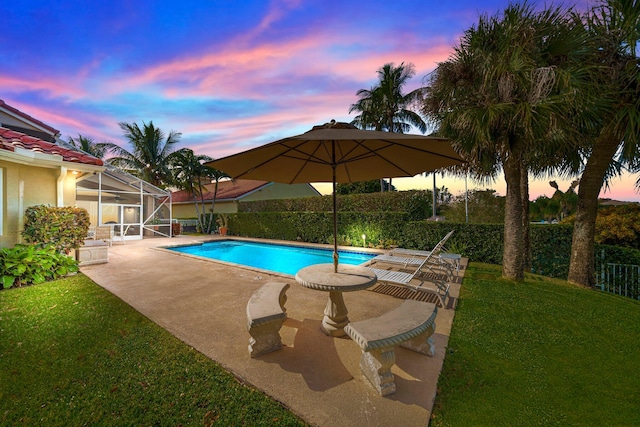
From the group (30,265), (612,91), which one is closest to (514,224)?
(612,91)

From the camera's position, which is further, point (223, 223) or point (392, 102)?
point (392, 102)

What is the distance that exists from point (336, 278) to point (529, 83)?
5.68 metres

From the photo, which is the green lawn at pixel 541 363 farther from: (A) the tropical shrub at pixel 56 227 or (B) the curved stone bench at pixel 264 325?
(A) the tropical shrub at pixel 56 227

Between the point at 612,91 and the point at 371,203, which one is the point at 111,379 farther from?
the point at 371,203

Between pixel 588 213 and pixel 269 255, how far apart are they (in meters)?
11.6

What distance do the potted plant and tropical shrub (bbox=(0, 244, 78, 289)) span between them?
12.4 metres

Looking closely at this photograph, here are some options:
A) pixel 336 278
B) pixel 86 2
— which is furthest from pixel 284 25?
pixel 336 278

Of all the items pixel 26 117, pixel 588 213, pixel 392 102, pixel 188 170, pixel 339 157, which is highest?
pixel 392 102

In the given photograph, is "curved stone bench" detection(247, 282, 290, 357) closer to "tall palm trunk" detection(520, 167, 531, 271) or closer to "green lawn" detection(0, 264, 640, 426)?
"green lawn" detection(0, 264, 640, 426)

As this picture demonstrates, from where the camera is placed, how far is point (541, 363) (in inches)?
121

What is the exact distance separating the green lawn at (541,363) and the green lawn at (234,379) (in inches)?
0.5

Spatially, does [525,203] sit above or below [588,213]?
above

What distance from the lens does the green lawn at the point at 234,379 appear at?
7.52 feet

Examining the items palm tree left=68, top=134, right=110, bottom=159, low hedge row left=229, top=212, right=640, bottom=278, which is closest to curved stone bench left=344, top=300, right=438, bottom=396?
low hedge row left=229, top=212, right=640, bottom=278
